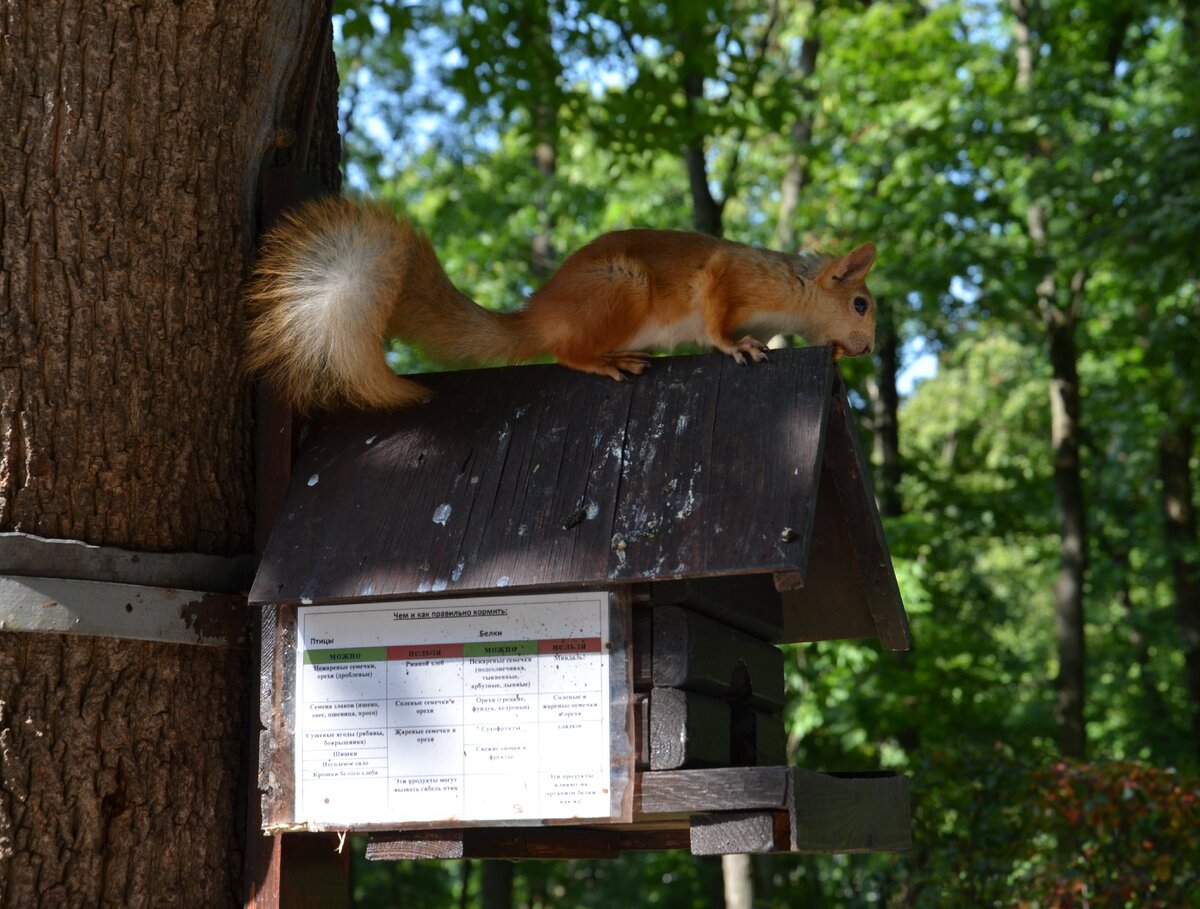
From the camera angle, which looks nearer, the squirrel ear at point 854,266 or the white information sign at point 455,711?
the white information sign at point 455,711

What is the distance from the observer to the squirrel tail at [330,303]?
238 centimetres

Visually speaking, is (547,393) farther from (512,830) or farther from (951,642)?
(951,642)

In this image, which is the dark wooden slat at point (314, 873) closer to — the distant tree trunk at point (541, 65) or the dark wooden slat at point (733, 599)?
the dark wooden slat at point (733, 599)

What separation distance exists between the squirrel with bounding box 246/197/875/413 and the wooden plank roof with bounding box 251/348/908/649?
0.28 feet

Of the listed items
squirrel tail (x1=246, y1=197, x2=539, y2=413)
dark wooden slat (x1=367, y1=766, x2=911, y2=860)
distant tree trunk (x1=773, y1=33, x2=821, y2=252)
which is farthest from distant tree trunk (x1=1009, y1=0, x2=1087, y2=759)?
squirrel tail (x1=246, y1=197, x2=539, y2=413)

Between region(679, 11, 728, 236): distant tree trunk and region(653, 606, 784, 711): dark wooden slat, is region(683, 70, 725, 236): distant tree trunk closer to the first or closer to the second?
region(679, 11, 728, 236): distant tree trunk

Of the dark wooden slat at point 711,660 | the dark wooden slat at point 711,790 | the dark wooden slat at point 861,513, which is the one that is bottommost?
the dark wooden slat at point 711,790

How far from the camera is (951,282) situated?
11.5m

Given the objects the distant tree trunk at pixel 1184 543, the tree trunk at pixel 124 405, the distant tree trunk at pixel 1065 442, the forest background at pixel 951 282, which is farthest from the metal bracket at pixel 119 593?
the distant tree trunk at pixel 1184 543

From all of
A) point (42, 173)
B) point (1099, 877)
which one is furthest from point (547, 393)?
point (1099, 877)

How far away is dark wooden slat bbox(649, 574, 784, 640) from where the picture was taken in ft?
7.27

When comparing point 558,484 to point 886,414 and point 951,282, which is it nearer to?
point 951,282

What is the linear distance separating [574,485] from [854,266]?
4.50ft

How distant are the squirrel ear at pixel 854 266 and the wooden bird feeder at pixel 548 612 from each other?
941 millimetres
